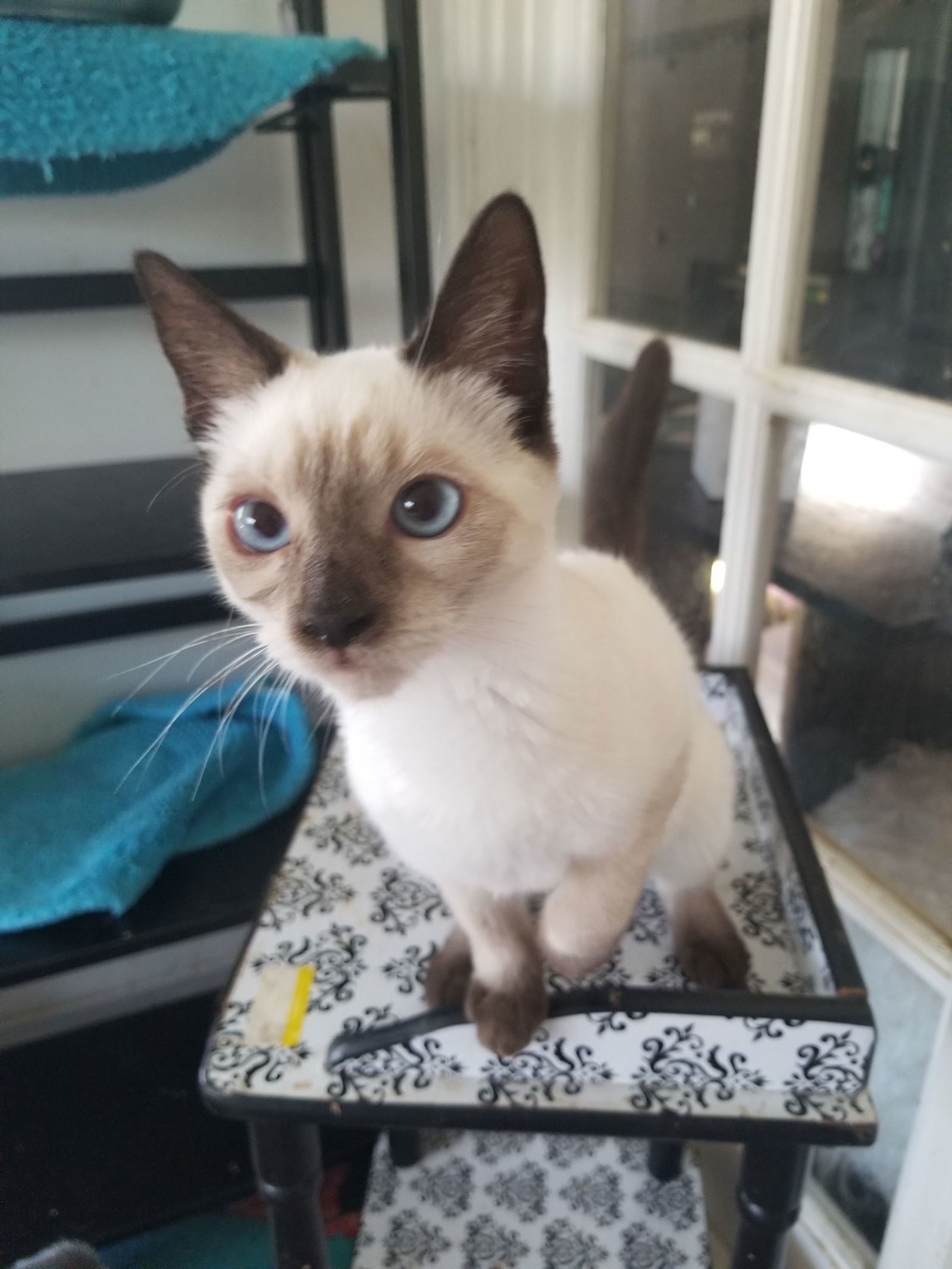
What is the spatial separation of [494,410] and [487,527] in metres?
0.09

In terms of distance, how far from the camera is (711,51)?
0.91 meters

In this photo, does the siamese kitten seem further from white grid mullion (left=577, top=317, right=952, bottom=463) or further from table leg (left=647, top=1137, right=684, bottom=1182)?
table leg (left=647, top=1137, right=684, bottom=1182)

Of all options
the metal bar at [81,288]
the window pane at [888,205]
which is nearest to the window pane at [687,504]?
the window pane at [888,205]

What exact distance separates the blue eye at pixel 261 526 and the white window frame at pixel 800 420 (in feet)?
1.68

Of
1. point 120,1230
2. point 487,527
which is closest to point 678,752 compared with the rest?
point 487,527

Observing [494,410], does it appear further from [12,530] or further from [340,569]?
[12,530]

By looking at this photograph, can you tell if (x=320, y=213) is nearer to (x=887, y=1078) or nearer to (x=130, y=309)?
(x=130, y=309)

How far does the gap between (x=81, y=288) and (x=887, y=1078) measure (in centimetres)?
130

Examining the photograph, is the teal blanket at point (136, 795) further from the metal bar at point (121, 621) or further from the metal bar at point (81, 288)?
the metal bar at point (81, 288)

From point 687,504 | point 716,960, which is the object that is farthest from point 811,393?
point 716,960

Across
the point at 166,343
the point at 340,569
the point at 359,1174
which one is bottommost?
the point at 359,1174

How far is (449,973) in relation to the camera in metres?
0.71

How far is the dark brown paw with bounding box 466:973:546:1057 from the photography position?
0.61 m

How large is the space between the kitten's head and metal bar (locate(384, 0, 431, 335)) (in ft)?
1.52
